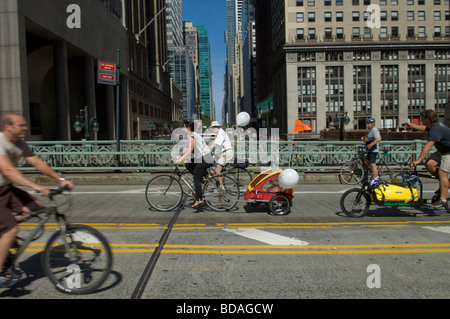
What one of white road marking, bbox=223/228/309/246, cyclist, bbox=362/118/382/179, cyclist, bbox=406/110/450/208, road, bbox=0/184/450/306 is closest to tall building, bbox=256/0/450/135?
cyclist, bbox=362/118/382/179

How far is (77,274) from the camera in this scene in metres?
4.21

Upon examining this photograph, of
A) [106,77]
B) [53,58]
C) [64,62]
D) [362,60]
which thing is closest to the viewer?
[106,77]

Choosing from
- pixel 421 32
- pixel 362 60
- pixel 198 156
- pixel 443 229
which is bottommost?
pixel 443 229

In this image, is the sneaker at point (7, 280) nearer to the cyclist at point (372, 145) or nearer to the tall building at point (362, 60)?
the cyclist at point (372, 145)

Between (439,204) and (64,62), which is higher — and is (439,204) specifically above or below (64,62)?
below

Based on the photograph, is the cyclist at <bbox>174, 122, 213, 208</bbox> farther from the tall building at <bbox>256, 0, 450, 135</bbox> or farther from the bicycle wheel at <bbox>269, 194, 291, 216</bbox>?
the tall building at <bbox>256, 0, 450, 135</bbox>

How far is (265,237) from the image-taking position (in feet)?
21.5

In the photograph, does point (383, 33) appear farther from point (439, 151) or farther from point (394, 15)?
point (439, 151)

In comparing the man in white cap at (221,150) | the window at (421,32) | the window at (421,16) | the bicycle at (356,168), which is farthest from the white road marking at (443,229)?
the window at (421,16)

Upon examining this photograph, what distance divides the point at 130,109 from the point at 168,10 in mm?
82381

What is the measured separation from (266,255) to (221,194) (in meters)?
3.23

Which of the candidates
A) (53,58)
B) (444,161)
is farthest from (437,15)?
(444,161)

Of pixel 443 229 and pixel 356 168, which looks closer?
pixel 443 229

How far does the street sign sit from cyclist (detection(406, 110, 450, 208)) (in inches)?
499
